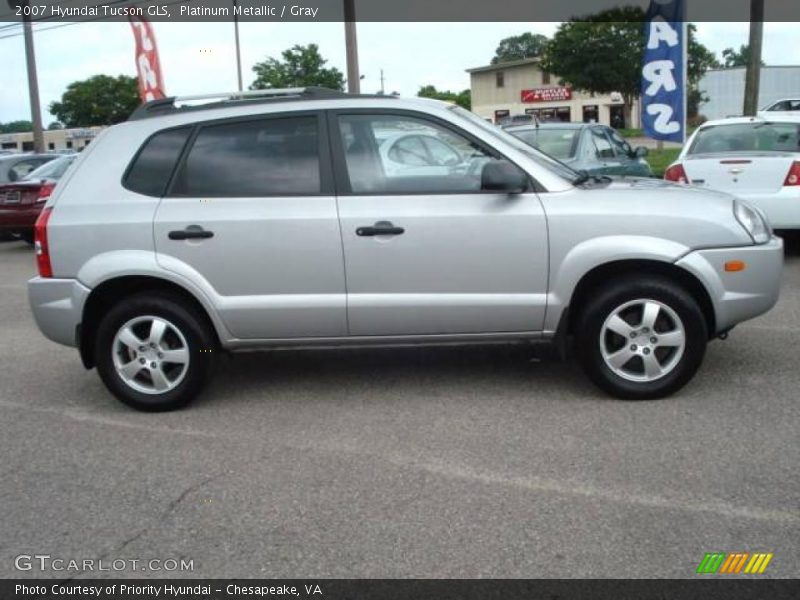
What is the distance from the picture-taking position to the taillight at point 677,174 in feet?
30.0

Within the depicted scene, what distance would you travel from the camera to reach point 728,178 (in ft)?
29.4

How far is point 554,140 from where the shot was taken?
35.9 ft

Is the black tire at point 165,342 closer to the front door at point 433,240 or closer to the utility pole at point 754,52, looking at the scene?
the front door at point 433,240

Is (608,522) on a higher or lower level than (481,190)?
lower

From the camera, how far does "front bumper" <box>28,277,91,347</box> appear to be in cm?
508

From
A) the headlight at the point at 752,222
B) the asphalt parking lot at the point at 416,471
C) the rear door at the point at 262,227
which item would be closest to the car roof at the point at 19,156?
the asphalt parking lot at the point at 416,471

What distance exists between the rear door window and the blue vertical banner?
30.4 feet

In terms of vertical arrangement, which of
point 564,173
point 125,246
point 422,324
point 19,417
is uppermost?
point 564,173

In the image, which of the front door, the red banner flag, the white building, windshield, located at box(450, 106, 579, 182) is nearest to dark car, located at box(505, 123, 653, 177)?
windshield, located at box(450, 106, 579, 182)

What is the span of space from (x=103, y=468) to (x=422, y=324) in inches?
75.4

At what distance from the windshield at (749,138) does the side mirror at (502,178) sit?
17.6ft
